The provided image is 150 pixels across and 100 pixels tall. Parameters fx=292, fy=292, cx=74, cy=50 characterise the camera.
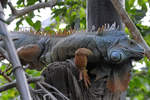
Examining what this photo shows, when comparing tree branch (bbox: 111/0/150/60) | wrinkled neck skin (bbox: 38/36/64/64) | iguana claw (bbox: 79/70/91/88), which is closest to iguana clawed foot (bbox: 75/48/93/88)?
iguana claw (bbox: 79/70/91/88)

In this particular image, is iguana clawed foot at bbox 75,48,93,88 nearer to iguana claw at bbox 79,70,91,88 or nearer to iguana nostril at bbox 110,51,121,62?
iguana claw at bbox 79,70,91,88

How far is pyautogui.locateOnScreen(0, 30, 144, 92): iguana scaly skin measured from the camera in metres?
2.00

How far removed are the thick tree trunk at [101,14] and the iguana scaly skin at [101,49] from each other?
10.8 inches

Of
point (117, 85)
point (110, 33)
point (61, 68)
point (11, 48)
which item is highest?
point (11, 48)

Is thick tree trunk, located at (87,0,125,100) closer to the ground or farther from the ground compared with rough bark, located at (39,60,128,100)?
farther from the ground

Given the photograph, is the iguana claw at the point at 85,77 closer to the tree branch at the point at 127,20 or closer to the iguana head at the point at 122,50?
the iguana head at the point at 122,50

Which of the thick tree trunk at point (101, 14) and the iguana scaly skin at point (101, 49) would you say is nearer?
the iguana scaly skin at point (101, 49)

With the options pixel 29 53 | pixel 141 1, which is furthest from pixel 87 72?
pixel 141 1

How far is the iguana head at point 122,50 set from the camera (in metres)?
1.97

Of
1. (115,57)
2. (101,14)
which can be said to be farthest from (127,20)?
(115,57)

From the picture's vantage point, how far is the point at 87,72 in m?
2.09

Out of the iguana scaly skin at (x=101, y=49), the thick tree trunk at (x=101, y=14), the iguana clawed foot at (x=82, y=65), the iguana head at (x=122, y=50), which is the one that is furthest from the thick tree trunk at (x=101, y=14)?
the iguana clawed foot at (x=82, y=65)

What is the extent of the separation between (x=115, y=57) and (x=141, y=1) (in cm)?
159

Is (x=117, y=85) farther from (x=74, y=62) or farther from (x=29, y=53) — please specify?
(x=29, y=53)
